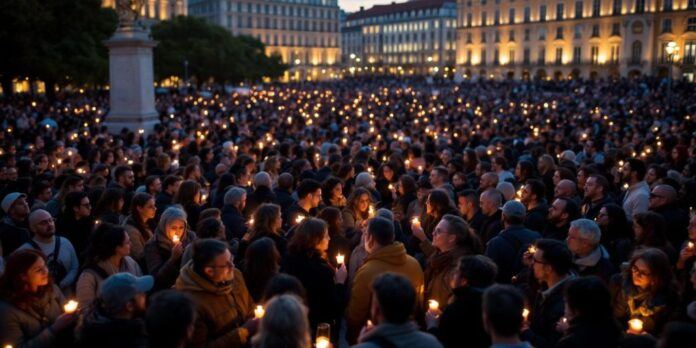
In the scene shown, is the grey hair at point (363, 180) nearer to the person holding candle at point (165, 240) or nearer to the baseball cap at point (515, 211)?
the baseball cap at point (515, 211)

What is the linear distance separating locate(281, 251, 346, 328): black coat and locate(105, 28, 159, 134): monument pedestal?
17.1 m

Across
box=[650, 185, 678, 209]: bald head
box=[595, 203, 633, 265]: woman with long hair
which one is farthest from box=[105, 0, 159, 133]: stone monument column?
box=[595, 203, 633, 265]: woman with long hair

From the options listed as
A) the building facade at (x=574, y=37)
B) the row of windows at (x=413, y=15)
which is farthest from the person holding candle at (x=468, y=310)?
the row of windows at (x=413, y=15)

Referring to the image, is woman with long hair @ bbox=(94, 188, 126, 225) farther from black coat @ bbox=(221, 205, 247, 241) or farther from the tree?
the tree

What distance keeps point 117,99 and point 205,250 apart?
1815cm

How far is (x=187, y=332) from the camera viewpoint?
11.2 ft

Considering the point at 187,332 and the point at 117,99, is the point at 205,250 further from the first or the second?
the point at 117,99

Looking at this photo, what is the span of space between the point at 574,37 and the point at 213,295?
8887cm

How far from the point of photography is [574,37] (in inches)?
3332

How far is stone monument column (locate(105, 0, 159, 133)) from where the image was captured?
20.1 metres

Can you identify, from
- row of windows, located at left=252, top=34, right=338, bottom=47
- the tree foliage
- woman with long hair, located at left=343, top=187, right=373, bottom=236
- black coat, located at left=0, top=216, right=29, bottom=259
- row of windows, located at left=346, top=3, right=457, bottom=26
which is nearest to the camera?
black coat, located at left=0, top=216, right=29, bottom=259

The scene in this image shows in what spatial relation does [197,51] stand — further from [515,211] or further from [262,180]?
[515,211]

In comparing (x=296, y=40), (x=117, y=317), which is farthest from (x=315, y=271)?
(x=296, y=40)

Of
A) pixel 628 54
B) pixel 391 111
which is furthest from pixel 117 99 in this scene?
pixel 628 54
